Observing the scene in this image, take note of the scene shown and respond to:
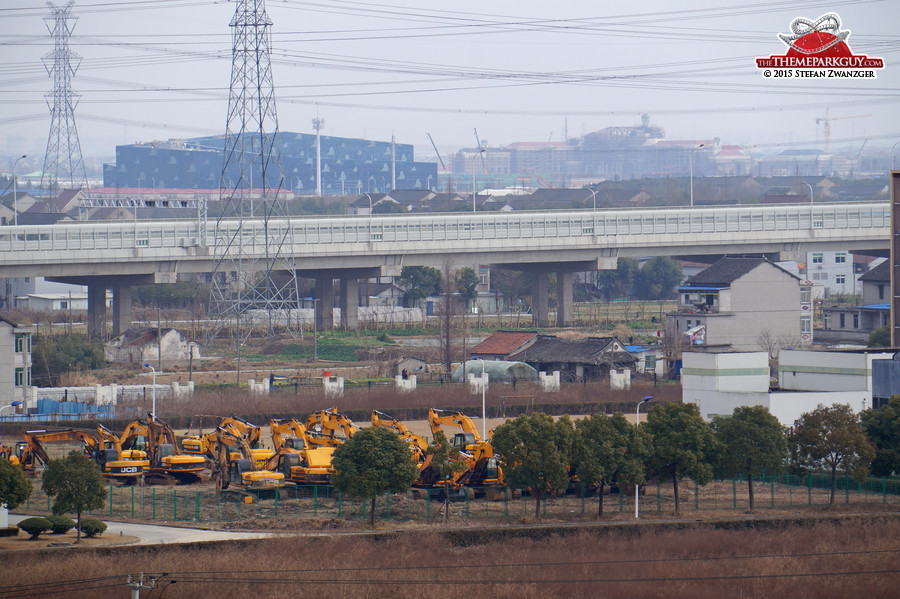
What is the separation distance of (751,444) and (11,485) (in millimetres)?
14863

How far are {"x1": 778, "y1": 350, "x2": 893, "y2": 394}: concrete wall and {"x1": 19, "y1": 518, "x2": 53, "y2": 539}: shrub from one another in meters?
20.8

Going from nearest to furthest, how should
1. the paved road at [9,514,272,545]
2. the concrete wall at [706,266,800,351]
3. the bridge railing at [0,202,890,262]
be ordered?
1. the paved road at [9,514,272,545]
2. the concrete wall at [706,266,800,351]
3. the bridge railing at [0,202,890,262]

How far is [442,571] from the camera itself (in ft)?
68.0

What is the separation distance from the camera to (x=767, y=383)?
3269 cm

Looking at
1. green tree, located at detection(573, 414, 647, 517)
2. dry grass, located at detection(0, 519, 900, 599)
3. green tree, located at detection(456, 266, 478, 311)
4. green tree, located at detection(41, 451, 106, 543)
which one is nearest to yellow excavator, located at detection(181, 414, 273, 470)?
green tree, located at detection(41, 451, 106, 543)

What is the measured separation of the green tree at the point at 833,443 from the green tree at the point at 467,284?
38725 millimetres

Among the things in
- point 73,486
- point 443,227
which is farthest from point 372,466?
point 443,227

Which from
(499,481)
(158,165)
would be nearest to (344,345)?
(499,481)

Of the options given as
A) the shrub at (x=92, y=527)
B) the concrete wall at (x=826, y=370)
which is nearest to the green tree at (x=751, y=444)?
the concrete wall at (x=826, y=370)

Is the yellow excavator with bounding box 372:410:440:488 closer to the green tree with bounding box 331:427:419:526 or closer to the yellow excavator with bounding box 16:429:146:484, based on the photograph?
the green tree with bounding box 331:427:419:526

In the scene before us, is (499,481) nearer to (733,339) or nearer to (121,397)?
(121,397)

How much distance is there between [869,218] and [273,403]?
3820 centimetres

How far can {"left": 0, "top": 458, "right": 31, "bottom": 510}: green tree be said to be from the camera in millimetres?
21906

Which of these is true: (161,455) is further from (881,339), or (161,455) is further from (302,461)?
(881,339)
